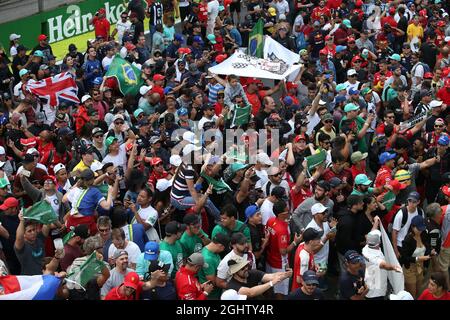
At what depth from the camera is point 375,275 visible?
363 inches

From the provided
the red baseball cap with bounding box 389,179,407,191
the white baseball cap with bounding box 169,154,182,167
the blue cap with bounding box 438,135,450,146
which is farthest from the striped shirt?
the blue cap with bounding box 438,135,450,146

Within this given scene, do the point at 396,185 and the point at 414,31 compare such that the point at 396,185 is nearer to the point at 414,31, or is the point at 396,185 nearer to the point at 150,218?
the point at 150,218

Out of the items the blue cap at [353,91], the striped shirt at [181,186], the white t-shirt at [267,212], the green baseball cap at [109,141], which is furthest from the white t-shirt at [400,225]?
the blue cap at [353,91]

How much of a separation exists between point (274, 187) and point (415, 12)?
37.0 ft

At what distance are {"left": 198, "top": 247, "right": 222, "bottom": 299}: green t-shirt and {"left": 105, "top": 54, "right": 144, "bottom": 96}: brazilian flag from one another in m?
6.49

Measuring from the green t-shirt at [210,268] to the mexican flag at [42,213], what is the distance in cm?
172

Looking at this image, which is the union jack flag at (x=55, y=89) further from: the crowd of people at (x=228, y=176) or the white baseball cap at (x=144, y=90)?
the white baseball cap at (x=144, y=90)

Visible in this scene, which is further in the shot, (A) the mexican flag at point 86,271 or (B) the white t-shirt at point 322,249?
(B) the white t-shirt at point 322,249

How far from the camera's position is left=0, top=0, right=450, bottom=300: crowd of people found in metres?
9.14

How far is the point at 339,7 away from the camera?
21.0m

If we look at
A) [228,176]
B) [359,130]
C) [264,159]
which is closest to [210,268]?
[228,176]

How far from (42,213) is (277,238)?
2496mm

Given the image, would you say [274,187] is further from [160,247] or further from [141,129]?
[141,129]

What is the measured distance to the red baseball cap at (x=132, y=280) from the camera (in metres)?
8.28
